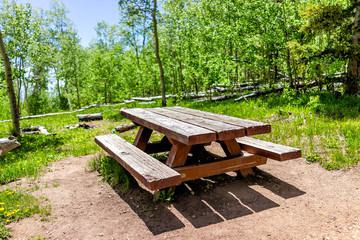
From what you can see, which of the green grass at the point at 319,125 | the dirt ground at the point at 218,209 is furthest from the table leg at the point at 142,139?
the green grass at the point at 319,125

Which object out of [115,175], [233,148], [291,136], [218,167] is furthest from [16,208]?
[291,136]

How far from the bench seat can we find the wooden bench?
1562mm

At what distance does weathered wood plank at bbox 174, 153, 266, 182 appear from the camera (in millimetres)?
3969

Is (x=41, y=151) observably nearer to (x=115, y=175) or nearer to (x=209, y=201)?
(x=115, y=175)

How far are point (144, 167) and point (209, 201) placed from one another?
1.08m

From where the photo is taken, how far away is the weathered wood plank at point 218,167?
3.97 m

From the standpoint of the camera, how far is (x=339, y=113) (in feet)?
23.9

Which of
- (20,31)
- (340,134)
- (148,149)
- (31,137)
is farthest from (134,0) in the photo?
(340,134)

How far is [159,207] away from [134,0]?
452 inches

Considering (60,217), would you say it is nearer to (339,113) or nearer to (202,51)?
(339,113)

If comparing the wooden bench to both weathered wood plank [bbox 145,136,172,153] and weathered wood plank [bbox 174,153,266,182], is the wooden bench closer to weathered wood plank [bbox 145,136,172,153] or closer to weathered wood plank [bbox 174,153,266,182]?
weathered wood plank [bbox 174,153,266,182]

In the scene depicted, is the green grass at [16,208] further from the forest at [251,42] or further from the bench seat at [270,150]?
the forest at [251,42]

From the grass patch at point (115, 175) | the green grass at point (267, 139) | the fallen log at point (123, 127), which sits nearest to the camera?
the green grass at point (267, 139)

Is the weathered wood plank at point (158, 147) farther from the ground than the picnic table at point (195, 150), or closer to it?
closer to it
